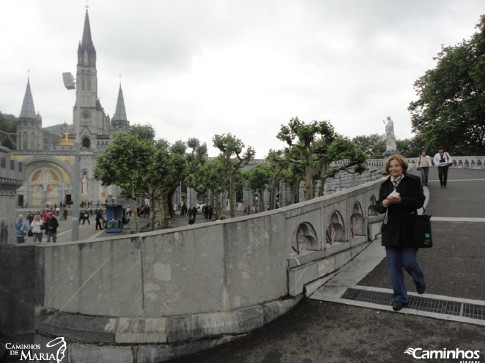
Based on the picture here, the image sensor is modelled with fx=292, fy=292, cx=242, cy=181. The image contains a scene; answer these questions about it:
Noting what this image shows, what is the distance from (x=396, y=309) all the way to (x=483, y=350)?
2.62ft

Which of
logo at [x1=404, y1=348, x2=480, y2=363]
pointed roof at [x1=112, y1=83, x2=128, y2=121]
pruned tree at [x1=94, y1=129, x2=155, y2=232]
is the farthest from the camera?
pointed roof at [x1=112, y1=83, x2=128, y2=121]

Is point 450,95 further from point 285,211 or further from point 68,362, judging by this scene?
point 68,362

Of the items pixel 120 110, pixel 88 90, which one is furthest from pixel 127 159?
pixel 120 110

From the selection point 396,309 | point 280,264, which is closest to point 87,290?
point 280,264

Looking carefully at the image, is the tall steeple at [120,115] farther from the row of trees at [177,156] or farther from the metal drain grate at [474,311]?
the metal drain grate at [474,311]

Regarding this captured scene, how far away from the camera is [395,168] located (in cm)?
333

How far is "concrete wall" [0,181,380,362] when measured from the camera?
3242 millimetres

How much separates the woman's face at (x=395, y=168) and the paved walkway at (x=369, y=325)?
57.3 inches

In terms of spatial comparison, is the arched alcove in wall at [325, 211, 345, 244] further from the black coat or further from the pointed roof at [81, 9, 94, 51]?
the pointed roof at [81, 9, 94, 51]

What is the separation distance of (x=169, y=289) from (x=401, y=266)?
8.52 ft

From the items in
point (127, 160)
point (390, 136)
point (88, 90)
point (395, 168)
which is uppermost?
point (88, 90)

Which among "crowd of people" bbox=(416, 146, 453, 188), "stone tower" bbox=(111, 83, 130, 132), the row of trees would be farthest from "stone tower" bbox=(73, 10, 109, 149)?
"crowd of people" bbox=(416, 146, 453, 188)

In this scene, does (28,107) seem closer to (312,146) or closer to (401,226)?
(312,146)

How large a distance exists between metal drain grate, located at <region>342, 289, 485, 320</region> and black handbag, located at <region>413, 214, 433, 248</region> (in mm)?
731
